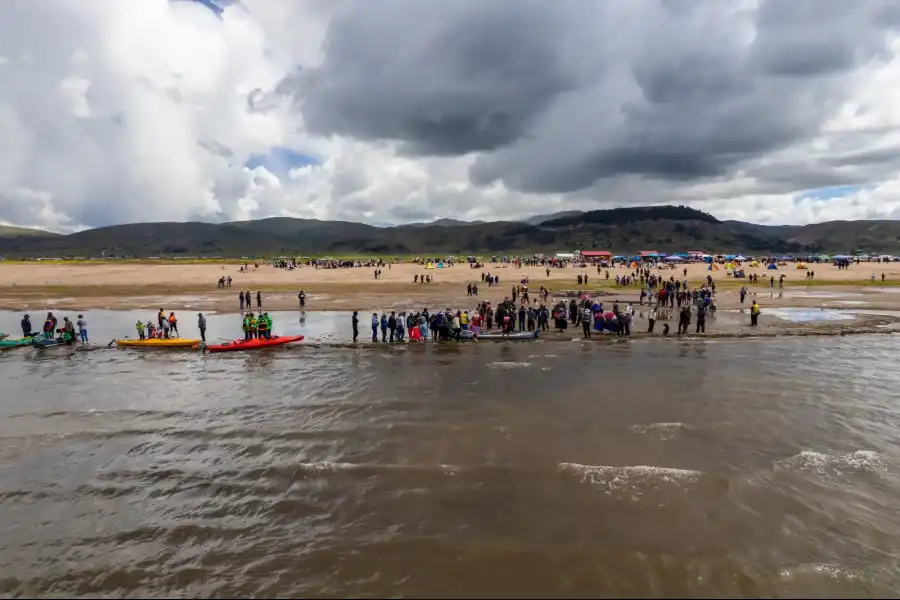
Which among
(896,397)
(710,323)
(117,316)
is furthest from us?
(117,316)

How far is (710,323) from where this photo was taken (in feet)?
117

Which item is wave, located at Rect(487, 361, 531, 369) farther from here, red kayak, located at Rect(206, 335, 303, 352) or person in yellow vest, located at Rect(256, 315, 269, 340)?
person in yellow vest, located at Rect(256, 315, 269, 340)

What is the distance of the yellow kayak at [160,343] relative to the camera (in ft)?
95.6

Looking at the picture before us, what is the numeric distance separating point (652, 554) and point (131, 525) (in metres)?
10.4

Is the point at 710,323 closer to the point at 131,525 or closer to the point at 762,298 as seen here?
the point at 762,298

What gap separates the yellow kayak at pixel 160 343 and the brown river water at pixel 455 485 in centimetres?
674

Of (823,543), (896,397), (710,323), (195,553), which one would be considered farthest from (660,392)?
(710,323)

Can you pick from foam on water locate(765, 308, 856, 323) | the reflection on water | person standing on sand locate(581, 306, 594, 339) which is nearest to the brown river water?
person standing on sand locate(581, 306, 594, 339)

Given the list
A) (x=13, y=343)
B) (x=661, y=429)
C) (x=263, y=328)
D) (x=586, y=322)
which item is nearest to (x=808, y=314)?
(x=586, y=322)

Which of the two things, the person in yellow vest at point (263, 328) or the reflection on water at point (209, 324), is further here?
the reflection on water at point (209, 324)

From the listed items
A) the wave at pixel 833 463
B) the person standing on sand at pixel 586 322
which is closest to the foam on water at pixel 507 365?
the person standing on sand at pixel 586 322

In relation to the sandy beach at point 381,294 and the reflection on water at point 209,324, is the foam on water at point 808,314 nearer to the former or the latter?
the sandy beach at point 381,294

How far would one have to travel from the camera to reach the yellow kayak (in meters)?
29.1

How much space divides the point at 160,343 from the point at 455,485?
2380 cm
